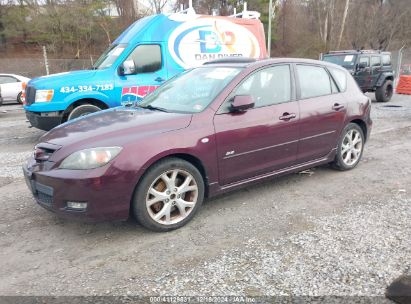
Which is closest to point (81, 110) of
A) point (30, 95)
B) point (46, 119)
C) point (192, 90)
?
point (46, 119)

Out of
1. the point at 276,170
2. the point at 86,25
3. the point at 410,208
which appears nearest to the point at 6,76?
the point at 276,170

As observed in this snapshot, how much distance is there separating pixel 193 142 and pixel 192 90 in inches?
36.2

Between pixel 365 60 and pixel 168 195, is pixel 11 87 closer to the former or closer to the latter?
pixel 365 60

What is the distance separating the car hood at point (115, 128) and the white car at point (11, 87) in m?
12.8

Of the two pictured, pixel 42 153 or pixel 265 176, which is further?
pixel 265 176

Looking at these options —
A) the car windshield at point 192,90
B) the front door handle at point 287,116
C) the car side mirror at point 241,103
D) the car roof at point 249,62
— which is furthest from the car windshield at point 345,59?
the car side mirror at point 241,103

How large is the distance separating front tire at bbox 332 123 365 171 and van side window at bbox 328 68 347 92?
544 mm

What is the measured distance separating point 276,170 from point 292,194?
39cm

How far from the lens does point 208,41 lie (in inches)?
340

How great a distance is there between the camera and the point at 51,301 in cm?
262

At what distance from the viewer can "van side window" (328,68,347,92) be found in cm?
515

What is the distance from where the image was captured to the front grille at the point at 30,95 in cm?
702

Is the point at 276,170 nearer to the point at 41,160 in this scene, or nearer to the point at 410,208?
the point at 410,208

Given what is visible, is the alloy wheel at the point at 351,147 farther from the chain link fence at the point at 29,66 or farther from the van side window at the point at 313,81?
the chain link fence at the point at 29,66
